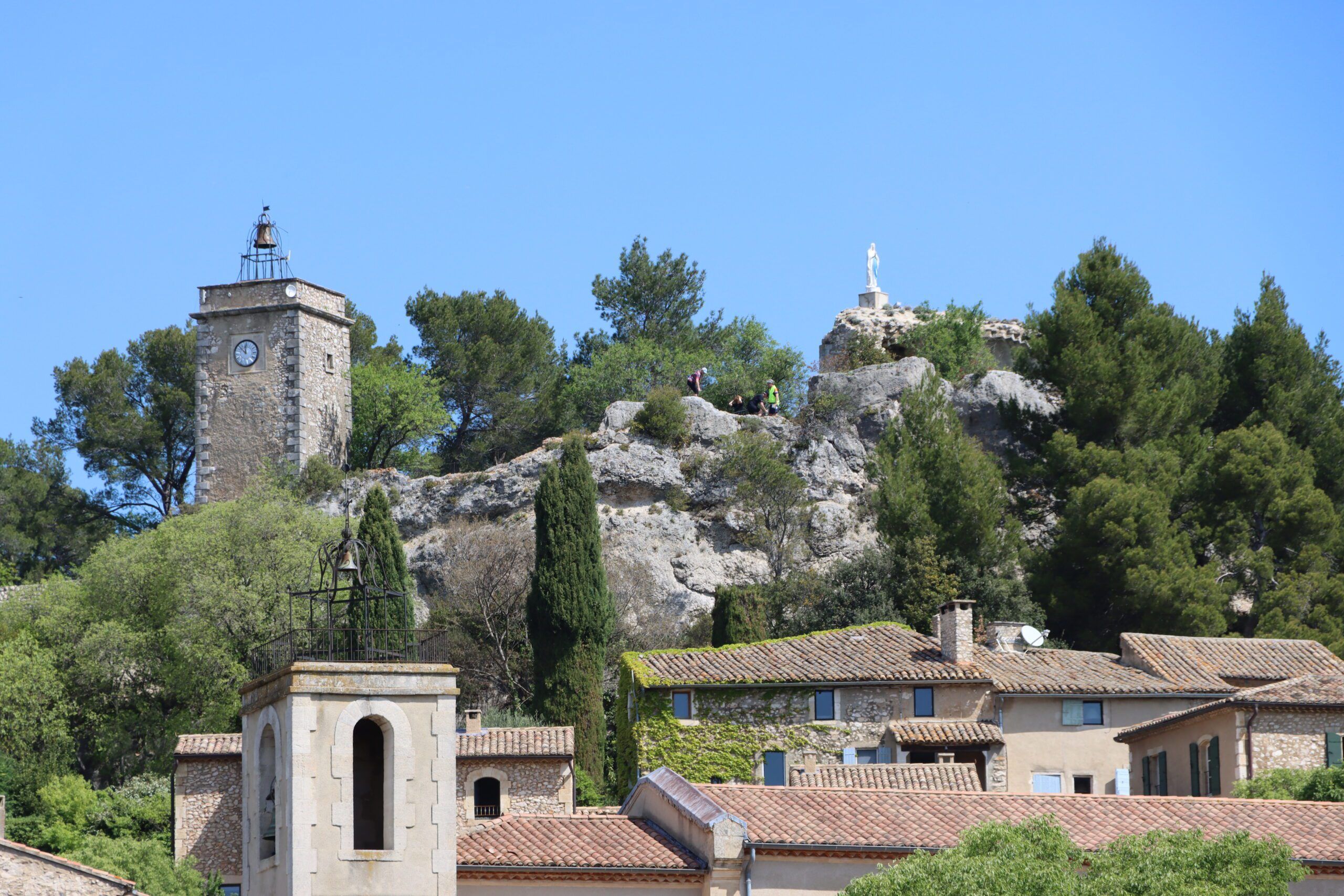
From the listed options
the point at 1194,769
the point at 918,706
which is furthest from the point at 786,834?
the point at 918,706

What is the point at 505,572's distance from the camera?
178 feet

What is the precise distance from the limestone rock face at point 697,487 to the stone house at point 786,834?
2543cm

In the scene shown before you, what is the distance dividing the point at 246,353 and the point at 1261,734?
35128mm

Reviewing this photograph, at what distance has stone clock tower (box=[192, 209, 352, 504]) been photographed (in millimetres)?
61969

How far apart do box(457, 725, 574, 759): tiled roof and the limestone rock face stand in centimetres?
1370

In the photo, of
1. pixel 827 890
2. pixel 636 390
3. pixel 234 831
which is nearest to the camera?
pixel 827 890

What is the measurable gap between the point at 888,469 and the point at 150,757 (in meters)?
20.7

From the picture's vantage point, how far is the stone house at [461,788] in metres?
41.0

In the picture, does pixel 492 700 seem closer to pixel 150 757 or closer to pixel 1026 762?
pixel 150 757

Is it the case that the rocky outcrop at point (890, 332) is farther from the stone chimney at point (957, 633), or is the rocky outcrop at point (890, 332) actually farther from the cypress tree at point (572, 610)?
the stone chimney at point (957, 633)

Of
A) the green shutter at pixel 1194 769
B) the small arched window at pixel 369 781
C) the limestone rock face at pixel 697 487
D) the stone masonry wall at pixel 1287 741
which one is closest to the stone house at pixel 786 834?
the small arched window at pixel 369 781

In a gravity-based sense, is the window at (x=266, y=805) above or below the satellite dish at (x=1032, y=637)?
below

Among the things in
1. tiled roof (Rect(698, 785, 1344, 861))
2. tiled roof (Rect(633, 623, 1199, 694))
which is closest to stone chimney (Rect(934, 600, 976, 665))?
tiled roof (Rect(633, 623, 1199, 694))

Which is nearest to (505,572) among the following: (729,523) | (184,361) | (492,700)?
(492,700)
